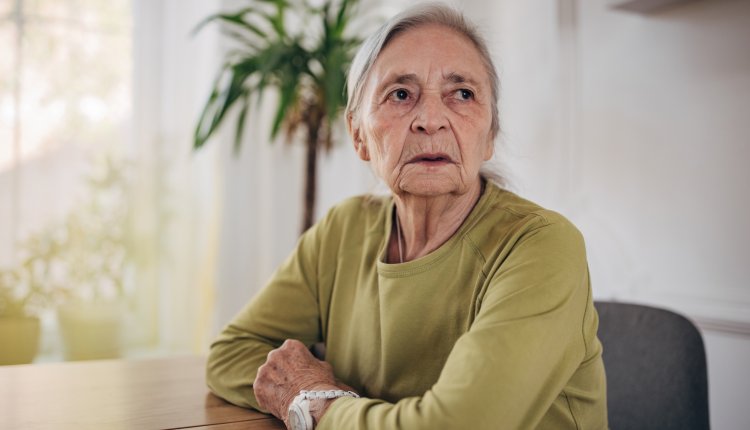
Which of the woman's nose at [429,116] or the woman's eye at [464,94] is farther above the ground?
the woman's eye at [464,94]

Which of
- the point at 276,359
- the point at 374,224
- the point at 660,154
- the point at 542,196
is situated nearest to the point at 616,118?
the point at 660,154

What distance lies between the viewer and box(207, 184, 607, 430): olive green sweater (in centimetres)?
90

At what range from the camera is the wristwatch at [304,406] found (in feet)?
3.41

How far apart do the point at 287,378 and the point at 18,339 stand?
1773 millimetres

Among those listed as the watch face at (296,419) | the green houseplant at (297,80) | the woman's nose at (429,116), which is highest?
the green houseplant at (297,80)

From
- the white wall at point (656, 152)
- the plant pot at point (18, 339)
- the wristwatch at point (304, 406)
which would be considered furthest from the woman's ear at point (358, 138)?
the plant pot at point (18, 339)

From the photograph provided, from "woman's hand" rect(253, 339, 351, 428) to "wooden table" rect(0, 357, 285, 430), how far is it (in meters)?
0.04

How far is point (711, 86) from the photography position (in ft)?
5.75

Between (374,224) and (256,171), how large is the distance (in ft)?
6.21

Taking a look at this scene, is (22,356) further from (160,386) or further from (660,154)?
(660,154)

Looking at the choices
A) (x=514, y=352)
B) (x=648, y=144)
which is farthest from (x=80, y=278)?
(x=514, y=352)

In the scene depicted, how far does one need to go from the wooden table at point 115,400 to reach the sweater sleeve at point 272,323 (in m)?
0.06

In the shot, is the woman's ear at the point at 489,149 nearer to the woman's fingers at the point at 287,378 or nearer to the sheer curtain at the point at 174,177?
the woman's fingers at the point at 287,378

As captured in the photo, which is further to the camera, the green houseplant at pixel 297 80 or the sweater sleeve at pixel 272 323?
the green houseplant at pixel 297 80
